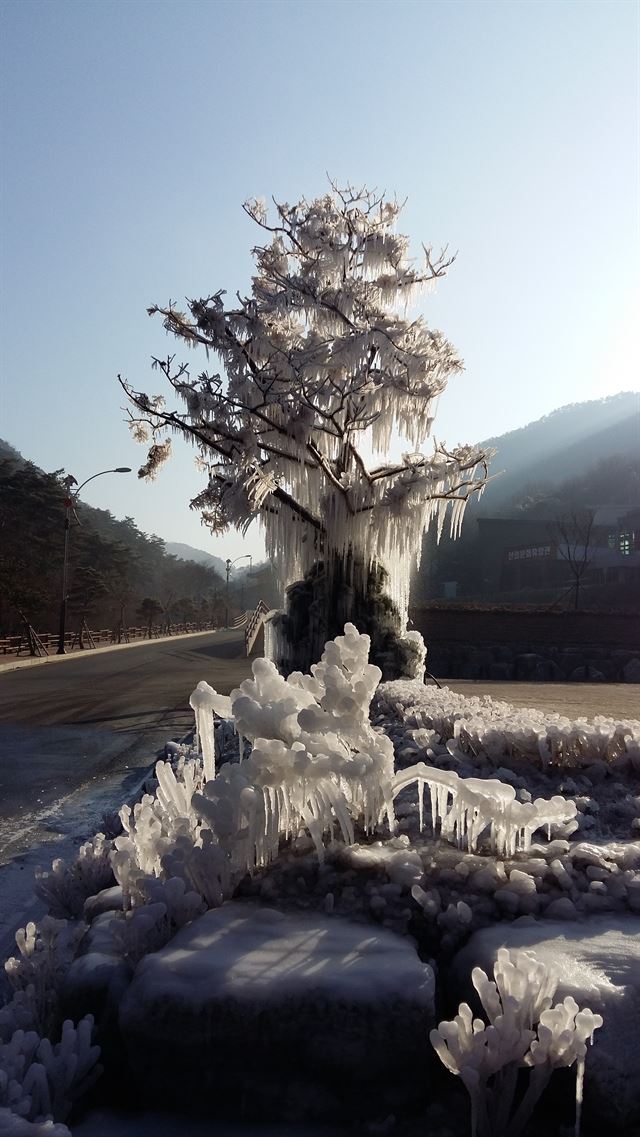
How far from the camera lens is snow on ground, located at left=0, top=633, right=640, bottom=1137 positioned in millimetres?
2119

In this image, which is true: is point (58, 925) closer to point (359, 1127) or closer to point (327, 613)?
point (359, 1127)

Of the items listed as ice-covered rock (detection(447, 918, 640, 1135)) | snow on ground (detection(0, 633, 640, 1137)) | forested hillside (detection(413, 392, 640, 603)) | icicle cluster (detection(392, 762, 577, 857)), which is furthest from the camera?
forested hillside (detection(413, 392, 640, 603))

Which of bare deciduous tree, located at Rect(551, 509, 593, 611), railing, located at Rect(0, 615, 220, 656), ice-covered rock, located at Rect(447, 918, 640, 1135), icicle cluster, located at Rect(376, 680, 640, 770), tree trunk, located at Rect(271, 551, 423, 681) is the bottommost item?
railing, located at Rect(0, 615, 220, 656)

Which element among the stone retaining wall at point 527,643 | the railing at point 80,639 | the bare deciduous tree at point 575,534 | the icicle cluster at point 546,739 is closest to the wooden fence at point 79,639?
the railing at point 80,639

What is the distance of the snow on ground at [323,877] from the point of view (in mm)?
2119

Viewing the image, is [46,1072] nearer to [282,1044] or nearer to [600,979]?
[282,1044]

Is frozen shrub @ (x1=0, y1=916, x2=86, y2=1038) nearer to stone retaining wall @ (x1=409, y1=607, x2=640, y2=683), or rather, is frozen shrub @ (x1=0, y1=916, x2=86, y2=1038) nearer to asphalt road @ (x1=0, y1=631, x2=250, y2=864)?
asphalt road @ (x1=0, y1=631, x2=250, y2=864)

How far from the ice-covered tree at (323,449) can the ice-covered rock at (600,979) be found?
6430 millimetres

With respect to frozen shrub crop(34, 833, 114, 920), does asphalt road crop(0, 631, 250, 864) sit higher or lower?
lower

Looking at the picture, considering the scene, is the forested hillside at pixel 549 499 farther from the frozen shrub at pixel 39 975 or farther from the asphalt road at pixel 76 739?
the frozen shrub at pixel 39 975

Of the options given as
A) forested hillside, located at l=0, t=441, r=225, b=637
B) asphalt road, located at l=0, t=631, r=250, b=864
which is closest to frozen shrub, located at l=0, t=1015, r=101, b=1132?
asphalt road, located at l=0, t=631, r=250, b=864

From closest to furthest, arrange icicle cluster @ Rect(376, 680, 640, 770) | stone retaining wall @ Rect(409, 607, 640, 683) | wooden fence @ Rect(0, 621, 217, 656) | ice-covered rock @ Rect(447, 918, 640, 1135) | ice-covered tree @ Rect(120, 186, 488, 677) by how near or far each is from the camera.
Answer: ice-covered rock @ Rect(447, 918, 640, 1135) < icicle cluster @ Rect(376, 680, 640, 770) < ice-covered tree @ Rect(120, 186, 488, 677) < stone retaining wall @ Rect(409, 607, 640, 683) < wooden fence @ Rect(0, 621, 217, 656)

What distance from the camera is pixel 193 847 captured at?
2719mm

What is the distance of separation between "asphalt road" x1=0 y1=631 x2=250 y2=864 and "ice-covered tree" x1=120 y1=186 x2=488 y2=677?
248 cm
